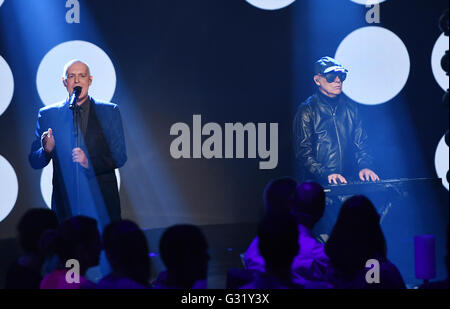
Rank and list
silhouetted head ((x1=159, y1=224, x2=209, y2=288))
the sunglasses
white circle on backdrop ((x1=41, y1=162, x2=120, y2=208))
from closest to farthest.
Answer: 1. silhouetted head ((x1=159, y1=224, x2=209, y2=288))
2. the sunglasses
3. white circle on backdrop ((x1=41, y1=162, x2=120, y2=208))

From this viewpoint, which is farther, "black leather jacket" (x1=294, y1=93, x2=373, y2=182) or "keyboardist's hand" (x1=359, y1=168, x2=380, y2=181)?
"black leather jacket" (x1=294, y1=93, x2=373, y2=182)

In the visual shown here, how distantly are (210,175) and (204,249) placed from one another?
3.59 m

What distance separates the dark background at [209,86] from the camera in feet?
19.7

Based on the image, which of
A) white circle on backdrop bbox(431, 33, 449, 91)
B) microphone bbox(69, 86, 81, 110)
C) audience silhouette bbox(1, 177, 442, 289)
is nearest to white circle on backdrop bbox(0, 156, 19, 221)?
microphone bbox(69, 86, 81, 110)

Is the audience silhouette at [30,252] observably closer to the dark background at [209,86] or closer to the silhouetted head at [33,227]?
the silhouetted head at [33,227]

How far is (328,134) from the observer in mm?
4949

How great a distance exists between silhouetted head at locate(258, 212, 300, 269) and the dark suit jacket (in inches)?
89.5

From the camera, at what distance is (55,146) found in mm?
4824

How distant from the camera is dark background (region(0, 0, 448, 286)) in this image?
6.00 meters

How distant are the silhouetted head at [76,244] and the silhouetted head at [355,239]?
1.04 metres

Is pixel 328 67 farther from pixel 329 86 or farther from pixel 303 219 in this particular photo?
pixel 303 219

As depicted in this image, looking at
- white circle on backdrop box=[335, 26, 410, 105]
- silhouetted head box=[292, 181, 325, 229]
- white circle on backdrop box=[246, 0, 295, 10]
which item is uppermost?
white circle on backdrop box=[246, 0, 295, 10]

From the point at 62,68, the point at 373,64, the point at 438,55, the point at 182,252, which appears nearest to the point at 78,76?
the point at 62,68

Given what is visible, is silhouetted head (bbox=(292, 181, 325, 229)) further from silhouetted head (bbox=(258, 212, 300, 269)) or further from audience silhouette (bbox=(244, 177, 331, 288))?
silhouetted head (bbox=(258, 212, 300, 269))
